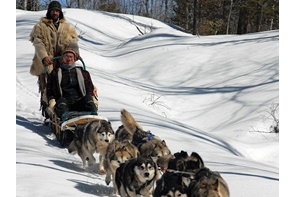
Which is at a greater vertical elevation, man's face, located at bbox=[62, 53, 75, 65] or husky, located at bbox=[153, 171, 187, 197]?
man's face, located at bbox=[62, 53, 75, 65]

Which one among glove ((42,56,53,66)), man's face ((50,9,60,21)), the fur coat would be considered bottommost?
glove ((42,56,53,66))

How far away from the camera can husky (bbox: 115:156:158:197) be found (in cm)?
451

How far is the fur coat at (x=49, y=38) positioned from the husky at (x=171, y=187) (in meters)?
4.44

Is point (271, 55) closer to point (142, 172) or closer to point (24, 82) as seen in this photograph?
point (24, 82)

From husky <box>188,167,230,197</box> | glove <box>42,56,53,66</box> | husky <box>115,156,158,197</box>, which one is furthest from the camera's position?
glove <box>42,56,53,66</box>

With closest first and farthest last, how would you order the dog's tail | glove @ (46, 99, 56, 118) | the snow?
the snow, the dog's tail, glove @ (46, 99, 56, 118)

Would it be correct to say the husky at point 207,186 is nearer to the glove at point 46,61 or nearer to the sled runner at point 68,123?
the sled runner at point 68,123

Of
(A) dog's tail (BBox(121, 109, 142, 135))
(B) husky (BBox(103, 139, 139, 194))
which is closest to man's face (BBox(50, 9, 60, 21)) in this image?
(A) dog's tail (BBox(121, 109, 142, 135))

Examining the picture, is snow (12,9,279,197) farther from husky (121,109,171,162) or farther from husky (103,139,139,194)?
husky (121,109,171,162)

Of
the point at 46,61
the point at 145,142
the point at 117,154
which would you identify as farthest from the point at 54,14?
the point at 117,154

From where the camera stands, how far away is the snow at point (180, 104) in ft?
18.6

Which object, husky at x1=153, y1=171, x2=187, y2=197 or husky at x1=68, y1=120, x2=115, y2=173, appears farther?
husky at x1=68, y1=120, x2=115, y2=173

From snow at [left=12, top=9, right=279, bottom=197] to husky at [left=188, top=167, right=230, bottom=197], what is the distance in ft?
4.24

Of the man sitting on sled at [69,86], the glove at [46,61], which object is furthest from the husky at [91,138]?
the glove at [46,61]
